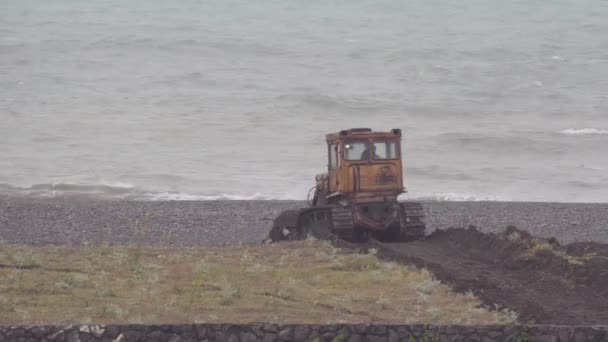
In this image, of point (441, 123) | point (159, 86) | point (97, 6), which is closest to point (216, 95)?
point (159, 86)

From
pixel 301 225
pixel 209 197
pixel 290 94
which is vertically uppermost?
pixel 290 94

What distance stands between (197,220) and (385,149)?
9.76 metres

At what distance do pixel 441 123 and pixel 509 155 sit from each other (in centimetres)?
691

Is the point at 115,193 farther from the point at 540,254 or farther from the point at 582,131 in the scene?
the point at 582,131

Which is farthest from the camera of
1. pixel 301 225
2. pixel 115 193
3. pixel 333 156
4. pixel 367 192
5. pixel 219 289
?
pixel 115 193

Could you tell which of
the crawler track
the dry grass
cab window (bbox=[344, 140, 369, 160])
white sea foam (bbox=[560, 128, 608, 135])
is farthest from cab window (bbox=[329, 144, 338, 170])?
white sea foam (bbox=[560, 128, 608, 135])

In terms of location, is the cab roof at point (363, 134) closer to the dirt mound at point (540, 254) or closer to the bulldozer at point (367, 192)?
the bulldozer at point (367, 192)

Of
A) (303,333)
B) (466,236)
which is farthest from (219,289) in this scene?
(466,236)

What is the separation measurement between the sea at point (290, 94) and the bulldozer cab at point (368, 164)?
16338 mm

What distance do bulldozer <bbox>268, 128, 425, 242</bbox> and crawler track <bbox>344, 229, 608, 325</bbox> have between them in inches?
25.0

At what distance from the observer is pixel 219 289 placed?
1491 cm

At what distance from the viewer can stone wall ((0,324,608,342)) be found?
402 inches

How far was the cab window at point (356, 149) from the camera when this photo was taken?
68.4 feet

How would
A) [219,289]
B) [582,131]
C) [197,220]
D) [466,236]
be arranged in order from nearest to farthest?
1. [219,289]
2. [466,236]
3. [197,220]
4. [582,131]
